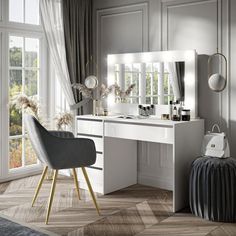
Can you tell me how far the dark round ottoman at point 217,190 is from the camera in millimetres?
3258

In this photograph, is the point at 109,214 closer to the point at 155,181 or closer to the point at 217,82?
the point at 155,181

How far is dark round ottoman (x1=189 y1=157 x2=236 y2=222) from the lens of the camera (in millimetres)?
3258

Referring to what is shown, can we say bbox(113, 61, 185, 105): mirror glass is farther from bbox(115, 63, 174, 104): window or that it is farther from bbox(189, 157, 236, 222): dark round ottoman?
bbox(189, 157, 236, 222): dark round ottoman

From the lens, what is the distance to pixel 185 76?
158 inches

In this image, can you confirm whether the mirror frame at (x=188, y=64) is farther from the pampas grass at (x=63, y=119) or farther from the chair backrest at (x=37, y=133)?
the chair backrest at (x=37, y=133)

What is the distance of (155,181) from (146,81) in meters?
1.17

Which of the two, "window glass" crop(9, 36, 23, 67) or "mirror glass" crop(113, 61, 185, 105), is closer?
"mirror glass" crop(113, 61, 185, 105)

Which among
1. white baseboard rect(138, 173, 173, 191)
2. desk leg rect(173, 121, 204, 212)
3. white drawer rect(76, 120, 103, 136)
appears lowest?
white baseboard rect(138, 173, 173, 191)

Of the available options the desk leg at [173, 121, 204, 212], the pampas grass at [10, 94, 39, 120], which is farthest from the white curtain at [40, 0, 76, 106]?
the desk leg at [173, 121, 204, 212]

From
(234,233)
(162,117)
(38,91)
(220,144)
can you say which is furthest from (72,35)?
(234,233)

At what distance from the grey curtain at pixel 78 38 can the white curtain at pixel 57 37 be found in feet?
0.19

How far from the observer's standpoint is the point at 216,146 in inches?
136

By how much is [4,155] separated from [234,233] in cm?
280

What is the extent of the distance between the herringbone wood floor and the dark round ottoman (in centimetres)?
9
